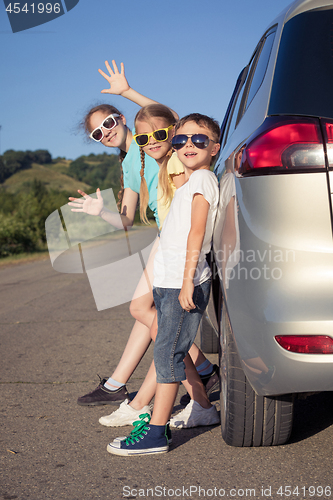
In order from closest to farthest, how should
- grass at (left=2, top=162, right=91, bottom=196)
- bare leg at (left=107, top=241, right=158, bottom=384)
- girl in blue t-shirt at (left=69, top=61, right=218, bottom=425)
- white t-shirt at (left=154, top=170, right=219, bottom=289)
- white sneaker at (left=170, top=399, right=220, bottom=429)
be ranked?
1. white t-shirt at (left=154, top=170, right=219, bottom=289)
2. white sneaker at (left=170, top=399, right=220, bottom=429)
3. girl in blue t-shirt at (left=69, top=61, right=218, bottom=425)
4. bare leg at (left=107, top=241, right=158, bottom=384)
5. grass at (left=2, top=162, right=91, bottom=196)

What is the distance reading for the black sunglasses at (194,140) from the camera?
7.84 feet

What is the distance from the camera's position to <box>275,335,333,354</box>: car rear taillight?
1.70m

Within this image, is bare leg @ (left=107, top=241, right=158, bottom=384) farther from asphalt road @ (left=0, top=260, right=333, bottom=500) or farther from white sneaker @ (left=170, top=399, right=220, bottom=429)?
white sneaker @ (left=170, top=399, right=220, bottom=429)

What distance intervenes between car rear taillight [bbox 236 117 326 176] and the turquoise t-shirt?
1.21 m

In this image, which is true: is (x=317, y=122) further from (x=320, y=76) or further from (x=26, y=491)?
(x=26, y=491)

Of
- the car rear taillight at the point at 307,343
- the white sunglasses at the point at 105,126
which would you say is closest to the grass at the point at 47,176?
the white sunglasses at the point at 105,126

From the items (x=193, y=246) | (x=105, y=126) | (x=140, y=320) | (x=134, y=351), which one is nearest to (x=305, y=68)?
(x=193, y=246)

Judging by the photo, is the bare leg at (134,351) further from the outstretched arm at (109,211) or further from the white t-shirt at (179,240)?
the white t-shirt at (179,240)

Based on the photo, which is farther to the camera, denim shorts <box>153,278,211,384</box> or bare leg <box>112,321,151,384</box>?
bare leg <box>112,321,151,384</box>

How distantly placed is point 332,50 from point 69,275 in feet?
27.4

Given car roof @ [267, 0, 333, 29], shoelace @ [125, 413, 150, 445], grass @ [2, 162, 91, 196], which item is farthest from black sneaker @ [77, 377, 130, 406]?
grass @ [2, 162, 91, 196]

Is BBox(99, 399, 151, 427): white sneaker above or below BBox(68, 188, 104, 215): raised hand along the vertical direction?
below

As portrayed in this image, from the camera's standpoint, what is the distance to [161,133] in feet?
9.01

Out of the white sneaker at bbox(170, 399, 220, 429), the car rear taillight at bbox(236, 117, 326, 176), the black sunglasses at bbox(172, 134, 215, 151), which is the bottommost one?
the white sneaker at bbox(170, 399, 220, 429)
